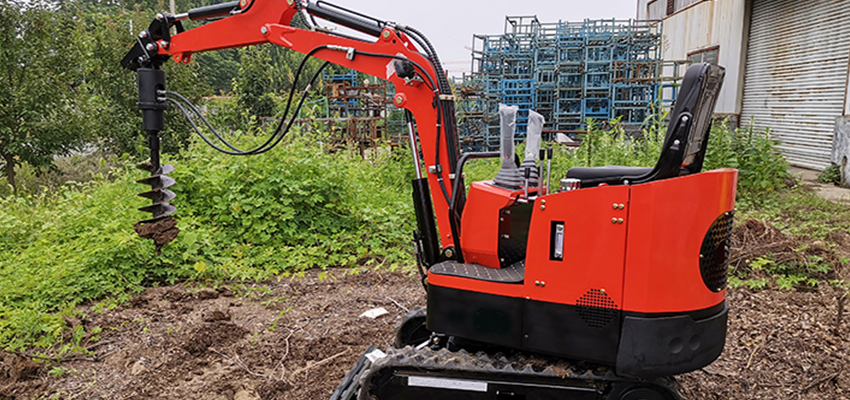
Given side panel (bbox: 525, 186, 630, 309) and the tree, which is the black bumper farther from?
the tree

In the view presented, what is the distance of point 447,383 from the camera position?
2.85 meters

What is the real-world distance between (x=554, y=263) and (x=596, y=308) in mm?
284

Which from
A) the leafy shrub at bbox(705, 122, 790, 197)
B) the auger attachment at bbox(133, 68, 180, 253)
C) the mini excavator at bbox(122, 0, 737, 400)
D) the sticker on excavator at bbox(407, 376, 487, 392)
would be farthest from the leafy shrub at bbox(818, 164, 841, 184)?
the auger attachment at bbox(133, 68, 180, 253)

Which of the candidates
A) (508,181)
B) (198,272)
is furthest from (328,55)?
(198,272)

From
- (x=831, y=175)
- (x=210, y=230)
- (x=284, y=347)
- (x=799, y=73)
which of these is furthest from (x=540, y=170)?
(x=799, y=73)

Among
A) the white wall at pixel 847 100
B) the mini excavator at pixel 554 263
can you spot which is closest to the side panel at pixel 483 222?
the mini excavator at pixel 554 263

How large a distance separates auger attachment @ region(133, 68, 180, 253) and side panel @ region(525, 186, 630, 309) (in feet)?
10.3

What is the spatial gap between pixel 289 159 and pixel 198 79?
26.2ft

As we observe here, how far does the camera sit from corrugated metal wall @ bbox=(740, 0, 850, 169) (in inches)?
440

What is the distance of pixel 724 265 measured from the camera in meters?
2.69

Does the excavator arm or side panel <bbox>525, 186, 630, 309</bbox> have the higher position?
the excavator arm

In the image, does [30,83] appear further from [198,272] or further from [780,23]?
[780,23]

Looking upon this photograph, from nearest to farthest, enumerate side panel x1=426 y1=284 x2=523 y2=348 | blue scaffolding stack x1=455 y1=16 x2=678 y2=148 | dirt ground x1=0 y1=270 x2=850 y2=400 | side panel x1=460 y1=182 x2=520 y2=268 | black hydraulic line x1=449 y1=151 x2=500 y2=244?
1. side panel x1=426 y1=284 x2=523 y2=348
2. side panel x1=460 y1=182 x2=520 y2=268
3. black hydraulic line x1=449 y1=151 x2=500 y2=244
4. dirt ground x1=0 y1=270 x2=850 y2=400
5. blue scaffolding stack x1=455 y1=16 x2=678 y2=148

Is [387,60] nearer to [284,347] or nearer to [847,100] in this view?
[284,347]
